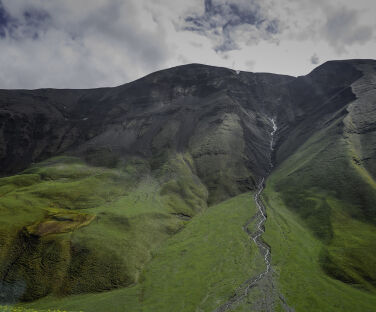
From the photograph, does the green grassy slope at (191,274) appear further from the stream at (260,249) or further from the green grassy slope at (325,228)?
the green grassy slope at (325,228)

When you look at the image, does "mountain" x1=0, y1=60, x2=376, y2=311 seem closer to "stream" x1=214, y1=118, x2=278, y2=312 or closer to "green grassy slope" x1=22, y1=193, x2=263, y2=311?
"green grassy slope" x1=22, y1=193, x2=263, y2=311

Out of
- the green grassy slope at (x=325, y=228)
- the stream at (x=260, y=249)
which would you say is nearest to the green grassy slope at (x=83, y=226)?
the stream at (x=260, y=249)

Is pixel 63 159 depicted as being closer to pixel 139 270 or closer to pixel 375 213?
pixel 139 270

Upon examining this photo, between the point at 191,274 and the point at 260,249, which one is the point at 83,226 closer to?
the point at 191,274

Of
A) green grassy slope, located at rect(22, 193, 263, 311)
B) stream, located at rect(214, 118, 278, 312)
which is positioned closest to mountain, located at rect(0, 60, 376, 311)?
green grassy slope, located at rect(22, 193, 263, 311)

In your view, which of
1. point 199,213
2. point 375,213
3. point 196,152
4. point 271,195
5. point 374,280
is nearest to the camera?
point 374,280

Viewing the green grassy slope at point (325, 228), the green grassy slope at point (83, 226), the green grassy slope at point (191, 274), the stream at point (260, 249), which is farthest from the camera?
the green grassy slope at point (83, 226)

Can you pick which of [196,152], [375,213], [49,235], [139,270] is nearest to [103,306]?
[139,270]
